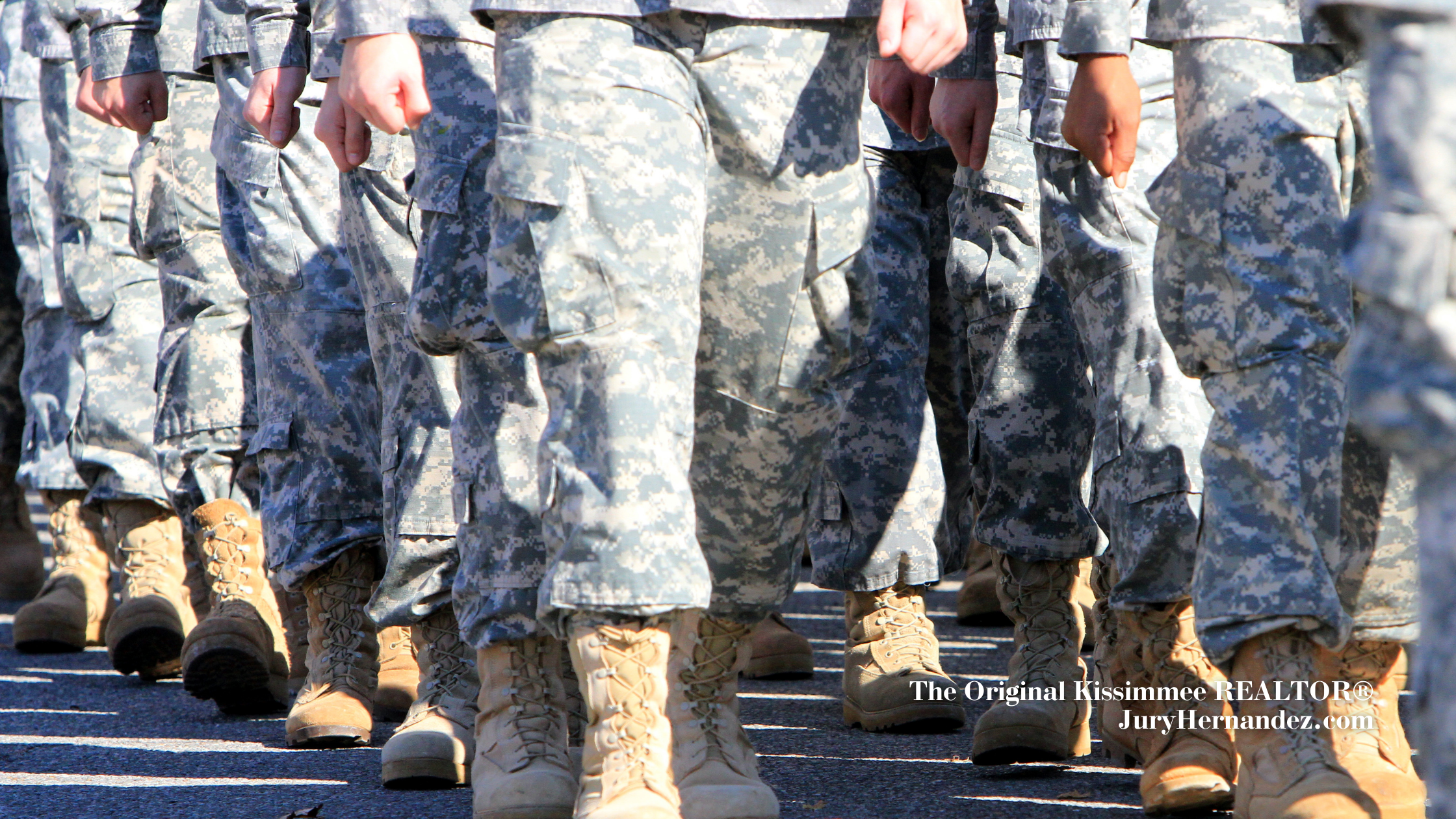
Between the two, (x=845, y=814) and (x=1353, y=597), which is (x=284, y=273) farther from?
(x=1353, y=597)

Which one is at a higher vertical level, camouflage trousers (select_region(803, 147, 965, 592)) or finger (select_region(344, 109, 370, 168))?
finger (select_region(344, 109, 370, 168))

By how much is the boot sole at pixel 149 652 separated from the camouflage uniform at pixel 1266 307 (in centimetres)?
256

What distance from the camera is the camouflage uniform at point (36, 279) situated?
460cm

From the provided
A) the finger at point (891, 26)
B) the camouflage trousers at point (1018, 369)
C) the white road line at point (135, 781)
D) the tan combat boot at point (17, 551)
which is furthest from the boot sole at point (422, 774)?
the tan combat boot at point (17, 551)

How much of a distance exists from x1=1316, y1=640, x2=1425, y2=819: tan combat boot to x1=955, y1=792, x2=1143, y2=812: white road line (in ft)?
1.40

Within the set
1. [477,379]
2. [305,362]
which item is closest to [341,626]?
[305,362]

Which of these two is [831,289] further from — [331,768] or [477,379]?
[331,768]

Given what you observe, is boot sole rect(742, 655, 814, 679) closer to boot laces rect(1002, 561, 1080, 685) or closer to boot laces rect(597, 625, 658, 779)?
boot laces rect(1002, 561, 1080, 685)

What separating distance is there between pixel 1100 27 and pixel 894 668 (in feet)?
4.44

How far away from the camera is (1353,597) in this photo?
2.28 meters

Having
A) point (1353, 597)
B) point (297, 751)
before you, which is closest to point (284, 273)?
point (297, 751)

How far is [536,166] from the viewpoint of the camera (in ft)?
6.71

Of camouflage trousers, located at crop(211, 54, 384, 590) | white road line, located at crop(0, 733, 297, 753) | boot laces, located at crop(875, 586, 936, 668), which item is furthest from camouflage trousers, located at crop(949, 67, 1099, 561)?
white road line, located at crop(0, 733, 297, 753)

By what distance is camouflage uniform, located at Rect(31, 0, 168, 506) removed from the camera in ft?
13.9
